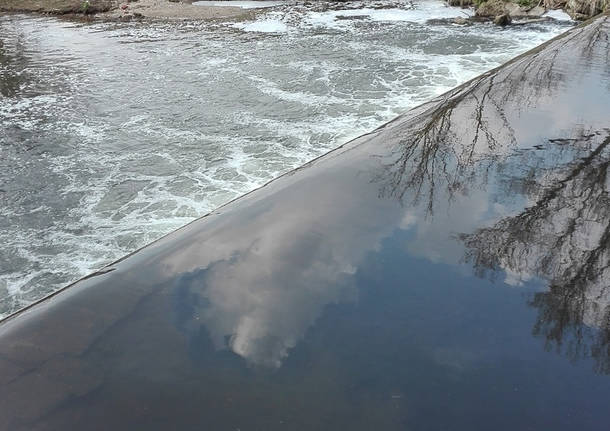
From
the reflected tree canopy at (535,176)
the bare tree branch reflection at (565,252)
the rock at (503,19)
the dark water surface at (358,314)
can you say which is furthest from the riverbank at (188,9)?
the dark water surface at (358,314)

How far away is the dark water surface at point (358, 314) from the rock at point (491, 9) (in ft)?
32.8

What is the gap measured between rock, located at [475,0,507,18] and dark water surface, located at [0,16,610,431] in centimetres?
998

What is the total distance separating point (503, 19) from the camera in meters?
12.3

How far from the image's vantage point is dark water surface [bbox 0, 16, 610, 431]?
90.2 inches

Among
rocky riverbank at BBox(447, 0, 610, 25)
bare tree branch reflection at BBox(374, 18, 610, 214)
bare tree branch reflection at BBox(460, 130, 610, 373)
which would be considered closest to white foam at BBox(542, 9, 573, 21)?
rocky riverbank at BBox(447, 0, 610, 25)

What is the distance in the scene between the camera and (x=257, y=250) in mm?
3477

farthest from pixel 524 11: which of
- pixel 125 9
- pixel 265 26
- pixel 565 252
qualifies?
pixel 565 252

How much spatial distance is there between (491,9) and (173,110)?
9464 millimetres

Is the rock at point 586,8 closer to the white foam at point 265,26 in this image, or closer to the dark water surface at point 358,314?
the white foam at point 265,26

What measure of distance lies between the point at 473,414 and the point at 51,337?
2.07m

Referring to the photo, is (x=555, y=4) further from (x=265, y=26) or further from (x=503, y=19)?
(x=265, y=26)

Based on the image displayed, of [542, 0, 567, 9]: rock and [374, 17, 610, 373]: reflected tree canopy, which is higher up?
[542, 0, 567, 9]: rock

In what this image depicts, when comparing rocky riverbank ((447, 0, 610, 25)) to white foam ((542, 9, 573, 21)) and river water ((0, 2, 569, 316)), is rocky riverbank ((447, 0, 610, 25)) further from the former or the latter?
river water ((0, 2, 569, 316))

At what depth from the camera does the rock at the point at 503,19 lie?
486 inches
